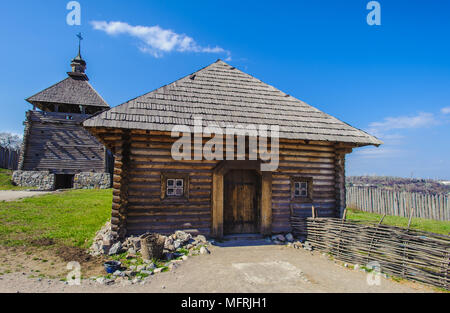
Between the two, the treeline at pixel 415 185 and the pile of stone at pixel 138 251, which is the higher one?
the treeline at pixel 415 185

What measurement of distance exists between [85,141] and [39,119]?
4288mm

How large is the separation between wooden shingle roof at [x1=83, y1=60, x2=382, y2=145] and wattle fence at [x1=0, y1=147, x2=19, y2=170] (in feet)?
92.2

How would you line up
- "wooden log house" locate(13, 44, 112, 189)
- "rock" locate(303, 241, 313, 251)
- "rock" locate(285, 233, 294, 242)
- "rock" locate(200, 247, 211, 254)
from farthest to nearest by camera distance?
"wooden log house" locate(13, 44, 112, 189)
"rock" locate(285, 233, 294, 242)
"rock" locate(303, 241, 313, 251)
"rock" locate(200, 247, 211, 254)

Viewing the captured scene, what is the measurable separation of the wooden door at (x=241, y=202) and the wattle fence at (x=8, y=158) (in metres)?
29.9

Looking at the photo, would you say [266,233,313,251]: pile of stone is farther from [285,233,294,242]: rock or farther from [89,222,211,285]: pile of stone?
[89,222,211,285]: pile of stone

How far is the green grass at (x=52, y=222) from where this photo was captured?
7.27 m

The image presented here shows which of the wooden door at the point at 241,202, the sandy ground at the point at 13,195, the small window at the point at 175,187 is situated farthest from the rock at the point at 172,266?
the sandy ground at the point at 13,195

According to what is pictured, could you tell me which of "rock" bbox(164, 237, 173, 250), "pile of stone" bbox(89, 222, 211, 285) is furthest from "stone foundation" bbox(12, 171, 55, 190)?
"rock" bbox(164, 237, 173, 250)

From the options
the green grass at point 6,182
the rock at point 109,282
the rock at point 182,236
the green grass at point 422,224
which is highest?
the green grass at point 6,182

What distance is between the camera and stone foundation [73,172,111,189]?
71.1 ft

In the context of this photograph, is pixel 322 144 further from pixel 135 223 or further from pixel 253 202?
pixel 135 223

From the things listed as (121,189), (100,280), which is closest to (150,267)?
(100,280)

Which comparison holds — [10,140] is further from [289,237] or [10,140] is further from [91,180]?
[289,237]

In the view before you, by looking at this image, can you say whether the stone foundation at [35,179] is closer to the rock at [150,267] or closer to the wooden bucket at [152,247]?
the wooden bucket at [152,247]
